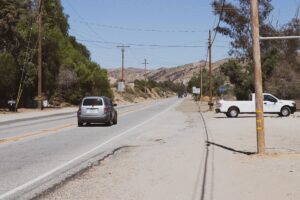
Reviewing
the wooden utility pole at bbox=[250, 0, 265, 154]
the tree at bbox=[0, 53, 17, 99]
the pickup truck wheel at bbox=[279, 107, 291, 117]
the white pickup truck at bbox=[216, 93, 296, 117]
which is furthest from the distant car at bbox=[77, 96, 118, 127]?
the tree at bbox=[0, 53, 17, 99]

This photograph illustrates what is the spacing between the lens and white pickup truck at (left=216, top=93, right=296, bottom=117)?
135 feet

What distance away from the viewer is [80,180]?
11297 mm

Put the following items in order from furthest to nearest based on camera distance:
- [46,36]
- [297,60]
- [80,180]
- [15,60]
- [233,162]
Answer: [297,60] < [46,36] < [15,60] < [233,162] < [80,180]

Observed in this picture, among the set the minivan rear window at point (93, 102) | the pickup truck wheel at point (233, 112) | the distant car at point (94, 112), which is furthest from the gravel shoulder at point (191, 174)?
the pickup truck wheel at point (233, 112)

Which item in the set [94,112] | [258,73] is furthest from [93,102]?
[258,73]

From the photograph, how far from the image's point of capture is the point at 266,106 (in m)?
41.3

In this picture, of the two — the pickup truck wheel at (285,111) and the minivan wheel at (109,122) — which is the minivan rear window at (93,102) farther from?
the pickup truck wheel at (285,111)

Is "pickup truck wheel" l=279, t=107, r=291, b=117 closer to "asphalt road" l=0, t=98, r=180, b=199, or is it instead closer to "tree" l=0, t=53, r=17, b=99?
"asphalt road" l=0, t=98, r=180, b=199

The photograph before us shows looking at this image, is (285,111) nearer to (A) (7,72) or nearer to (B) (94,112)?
(B) (94,112)

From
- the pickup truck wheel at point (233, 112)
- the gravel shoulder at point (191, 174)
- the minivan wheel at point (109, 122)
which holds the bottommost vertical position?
the gravel shoulder at point (191, 174)

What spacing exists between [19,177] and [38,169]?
4.28 feet

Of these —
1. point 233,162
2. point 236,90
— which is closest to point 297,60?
point 236,90

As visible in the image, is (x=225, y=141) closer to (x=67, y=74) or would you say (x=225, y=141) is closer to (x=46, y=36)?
(x=46, y=36)

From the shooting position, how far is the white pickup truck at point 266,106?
135ft
